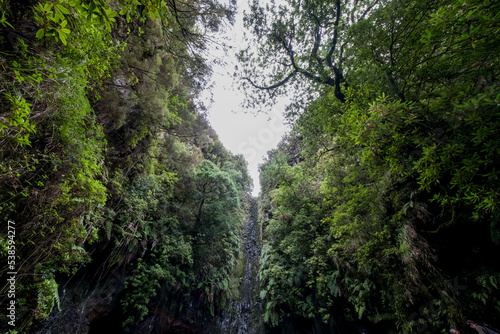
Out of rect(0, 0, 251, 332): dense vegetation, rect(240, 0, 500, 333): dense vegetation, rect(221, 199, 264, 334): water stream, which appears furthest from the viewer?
rect(221, 199, 264, 334): water stream

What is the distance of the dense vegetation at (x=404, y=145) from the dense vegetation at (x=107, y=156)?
347 centimetres

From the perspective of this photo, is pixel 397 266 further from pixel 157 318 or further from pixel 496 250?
pixel 157 318

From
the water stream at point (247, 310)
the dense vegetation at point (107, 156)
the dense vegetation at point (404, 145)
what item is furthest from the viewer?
the water stream at point (247, 310)

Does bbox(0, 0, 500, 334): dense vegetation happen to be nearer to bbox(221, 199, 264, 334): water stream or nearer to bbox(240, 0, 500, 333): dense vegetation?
bbox(240, 0, 500, 333): dense vegetation

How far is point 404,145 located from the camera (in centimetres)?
351

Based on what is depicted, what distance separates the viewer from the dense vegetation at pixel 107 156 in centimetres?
214

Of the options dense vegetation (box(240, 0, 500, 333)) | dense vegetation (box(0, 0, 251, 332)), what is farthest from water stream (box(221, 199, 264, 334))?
dense vegetation (box(240, 0, 500, 333))

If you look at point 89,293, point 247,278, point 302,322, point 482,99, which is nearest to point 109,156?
point 89,293

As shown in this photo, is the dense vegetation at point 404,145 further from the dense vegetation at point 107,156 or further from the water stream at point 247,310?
the water stream at point 247,310

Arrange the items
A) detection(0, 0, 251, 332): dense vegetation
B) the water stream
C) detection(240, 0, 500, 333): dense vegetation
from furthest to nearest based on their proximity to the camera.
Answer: the water stream < detection(240, 0, 500, 333): dense vegetation < detection(0, 0, 251, 332): dense vegetation

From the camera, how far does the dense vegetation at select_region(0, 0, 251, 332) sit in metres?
2.14

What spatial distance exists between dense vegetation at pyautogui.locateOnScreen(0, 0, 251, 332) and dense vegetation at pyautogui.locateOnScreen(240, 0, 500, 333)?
347 cm

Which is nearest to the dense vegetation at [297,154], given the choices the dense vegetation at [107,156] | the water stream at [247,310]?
the dense vegetation at [107,156]

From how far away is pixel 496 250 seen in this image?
10.8ft
